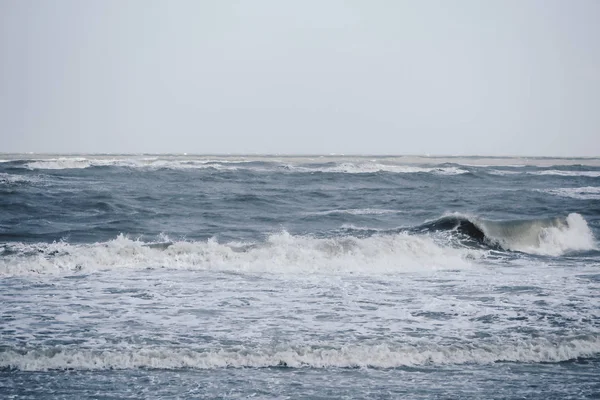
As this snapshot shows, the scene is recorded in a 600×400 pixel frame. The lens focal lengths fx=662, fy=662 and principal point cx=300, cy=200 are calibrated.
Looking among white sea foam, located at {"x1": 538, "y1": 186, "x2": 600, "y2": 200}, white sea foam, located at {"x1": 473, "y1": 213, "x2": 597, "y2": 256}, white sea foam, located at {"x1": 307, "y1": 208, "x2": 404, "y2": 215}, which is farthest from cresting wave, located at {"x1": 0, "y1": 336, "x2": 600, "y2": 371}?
white sea foam, located at {"x1": 538, "y1": 186, "x2": 600, "y2": 200}

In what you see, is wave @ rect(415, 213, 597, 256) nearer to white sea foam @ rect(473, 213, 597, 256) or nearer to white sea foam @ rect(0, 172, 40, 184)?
white sea foam @ rect(473, 213, 597, 256)

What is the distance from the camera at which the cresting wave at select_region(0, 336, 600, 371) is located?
6.67 m

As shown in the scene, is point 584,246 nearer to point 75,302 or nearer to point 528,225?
point 528,225

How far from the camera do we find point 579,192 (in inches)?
1151

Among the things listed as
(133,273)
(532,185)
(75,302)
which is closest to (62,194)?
(133,273)

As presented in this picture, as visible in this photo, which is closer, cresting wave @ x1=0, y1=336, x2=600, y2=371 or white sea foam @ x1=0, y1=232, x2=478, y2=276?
cresting wave @ x1=0, y1=336, x2=600, y2=371

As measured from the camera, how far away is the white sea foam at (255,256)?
12.3 metres

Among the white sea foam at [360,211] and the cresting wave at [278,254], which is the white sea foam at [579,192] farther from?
the cresting wave at [278,254]

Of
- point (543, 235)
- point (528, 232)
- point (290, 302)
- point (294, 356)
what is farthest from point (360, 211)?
point (294, 356)

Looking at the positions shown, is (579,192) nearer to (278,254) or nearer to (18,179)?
(278,254)

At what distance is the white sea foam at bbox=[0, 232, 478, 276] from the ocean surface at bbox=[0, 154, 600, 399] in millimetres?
49

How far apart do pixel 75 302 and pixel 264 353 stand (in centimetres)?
353

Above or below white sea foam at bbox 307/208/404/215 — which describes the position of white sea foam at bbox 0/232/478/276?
below

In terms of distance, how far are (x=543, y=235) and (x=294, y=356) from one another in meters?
12.0
